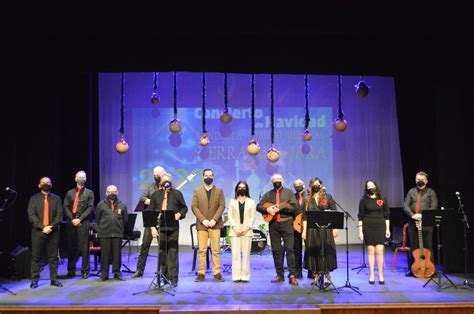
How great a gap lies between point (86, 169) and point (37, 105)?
202 centimetres

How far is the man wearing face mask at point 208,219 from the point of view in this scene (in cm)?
772

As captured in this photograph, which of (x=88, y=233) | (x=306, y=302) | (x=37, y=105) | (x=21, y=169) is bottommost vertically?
(x=306, y=302)

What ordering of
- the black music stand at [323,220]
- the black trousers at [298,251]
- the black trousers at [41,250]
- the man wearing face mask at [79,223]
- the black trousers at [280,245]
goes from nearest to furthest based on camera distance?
the black music stand at [323,220] → the black trousers at [41,250] → the black trousers at [280,245] → the black trousers at [298,251] → the man wearing face mask at [79,223]

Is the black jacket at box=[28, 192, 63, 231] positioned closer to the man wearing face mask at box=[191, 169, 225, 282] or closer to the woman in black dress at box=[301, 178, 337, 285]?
the man wearing face mask at box=[191, 169, 225, 282]

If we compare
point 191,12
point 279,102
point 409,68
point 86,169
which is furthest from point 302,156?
point 191,12

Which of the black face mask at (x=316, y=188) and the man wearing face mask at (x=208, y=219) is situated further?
the man wearing face mask at (x=208, y=219)

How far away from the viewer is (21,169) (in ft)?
29.3

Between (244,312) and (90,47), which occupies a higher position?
(90,47)

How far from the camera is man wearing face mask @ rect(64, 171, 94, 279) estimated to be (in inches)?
322

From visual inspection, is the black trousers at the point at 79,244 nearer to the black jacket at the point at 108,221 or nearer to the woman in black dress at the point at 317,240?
the black jacket at the point at 108,221

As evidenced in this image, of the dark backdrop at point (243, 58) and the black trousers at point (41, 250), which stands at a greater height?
the dark backdrop at point (243, 58)

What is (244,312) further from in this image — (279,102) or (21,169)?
(279,102)

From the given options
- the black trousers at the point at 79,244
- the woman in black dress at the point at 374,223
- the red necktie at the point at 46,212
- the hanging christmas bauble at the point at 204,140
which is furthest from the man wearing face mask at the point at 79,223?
the woman in black dress at the point at 374,223

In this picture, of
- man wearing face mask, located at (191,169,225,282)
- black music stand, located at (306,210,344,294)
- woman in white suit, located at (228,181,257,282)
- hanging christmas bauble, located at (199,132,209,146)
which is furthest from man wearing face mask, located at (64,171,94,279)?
black music stand, located at (306,210,344,294)
